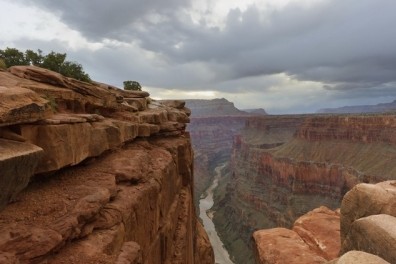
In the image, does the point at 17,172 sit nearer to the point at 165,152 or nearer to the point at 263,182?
the point at 165,152

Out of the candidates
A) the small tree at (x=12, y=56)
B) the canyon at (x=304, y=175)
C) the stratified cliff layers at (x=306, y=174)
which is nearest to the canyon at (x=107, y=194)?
the small tree at (x=12, y=56)

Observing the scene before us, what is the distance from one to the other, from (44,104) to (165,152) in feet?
40.9

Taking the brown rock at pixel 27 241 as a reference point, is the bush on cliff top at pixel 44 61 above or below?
above

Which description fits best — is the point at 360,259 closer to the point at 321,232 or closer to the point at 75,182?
the point at 321,232

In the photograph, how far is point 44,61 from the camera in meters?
25.3

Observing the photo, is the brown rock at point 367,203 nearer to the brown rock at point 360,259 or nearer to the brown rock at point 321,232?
the brown rock at point 321,232

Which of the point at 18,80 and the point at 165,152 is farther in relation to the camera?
the point at 165,152

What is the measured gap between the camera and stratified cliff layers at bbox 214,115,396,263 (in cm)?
9562

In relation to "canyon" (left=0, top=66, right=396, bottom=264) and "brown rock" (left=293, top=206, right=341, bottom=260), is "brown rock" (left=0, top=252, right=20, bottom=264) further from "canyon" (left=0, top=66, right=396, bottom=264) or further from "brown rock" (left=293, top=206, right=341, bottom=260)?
"brown rock" (left=293, top=206, right=341, bottom=260)

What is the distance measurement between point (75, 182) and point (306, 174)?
104 m

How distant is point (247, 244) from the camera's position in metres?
94.3

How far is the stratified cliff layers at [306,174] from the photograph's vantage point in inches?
3765

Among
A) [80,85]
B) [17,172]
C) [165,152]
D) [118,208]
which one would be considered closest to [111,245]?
[118,208]

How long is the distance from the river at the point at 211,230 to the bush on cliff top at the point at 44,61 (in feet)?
227
